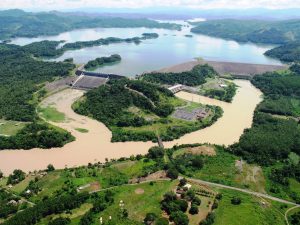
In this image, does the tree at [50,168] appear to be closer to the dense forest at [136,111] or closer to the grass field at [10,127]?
the dense forest at [136,111]

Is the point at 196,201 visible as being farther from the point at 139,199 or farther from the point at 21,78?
the point at 21,78

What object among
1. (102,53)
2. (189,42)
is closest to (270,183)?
(102,53)

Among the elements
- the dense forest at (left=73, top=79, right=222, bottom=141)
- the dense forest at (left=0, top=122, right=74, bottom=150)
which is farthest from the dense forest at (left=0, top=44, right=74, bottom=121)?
the dense forest at (left=73, top=79, right=222, bottom=141)

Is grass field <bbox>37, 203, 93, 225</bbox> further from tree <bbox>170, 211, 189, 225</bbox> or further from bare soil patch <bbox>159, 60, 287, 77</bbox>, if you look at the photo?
bare soil patch <bbox>159, 60, 287, 77</bbox>

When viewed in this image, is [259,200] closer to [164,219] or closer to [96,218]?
[164,219]

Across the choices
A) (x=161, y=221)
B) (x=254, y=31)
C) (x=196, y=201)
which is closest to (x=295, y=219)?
(x=196, y=201)
